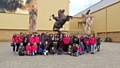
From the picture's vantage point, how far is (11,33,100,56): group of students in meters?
19.0

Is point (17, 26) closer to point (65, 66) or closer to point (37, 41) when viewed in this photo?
point (37, 41)

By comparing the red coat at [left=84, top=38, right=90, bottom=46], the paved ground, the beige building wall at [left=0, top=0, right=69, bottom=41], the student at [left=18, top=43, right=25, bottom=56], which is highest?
the beige building wall at [left=0, top=0, right=69, bottom=41]

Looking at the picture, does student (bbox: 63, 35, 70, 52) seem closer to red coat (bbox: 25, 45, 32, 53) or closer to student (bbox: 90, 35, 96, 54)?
student (bbox: 90, 35, 96, 54)

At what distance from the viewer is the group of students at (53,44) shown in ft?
62.2

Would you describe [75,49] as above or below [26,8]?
below

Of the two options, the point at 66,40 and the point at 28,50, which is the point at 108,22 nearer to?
the point at 66,40

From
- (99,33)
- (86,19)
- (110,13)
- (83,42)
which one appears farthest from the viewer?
(99,33)

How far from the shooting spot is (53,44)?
20062 mm

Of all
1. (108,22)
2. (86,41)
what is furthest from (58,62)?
(108,22)

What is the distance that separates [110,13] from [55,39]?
34967mm

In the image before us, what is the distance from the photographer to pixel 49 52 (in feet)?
65.4

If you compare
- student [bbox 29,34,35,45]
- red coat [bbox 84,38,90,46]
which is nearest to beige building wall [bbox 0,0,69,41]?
red coat [bbox 84,38,90,46]

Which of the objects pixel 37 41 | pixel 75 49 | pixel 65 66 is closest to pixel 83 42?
pixel 75 49

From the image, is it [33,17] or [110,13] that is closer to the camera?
[33,17]
